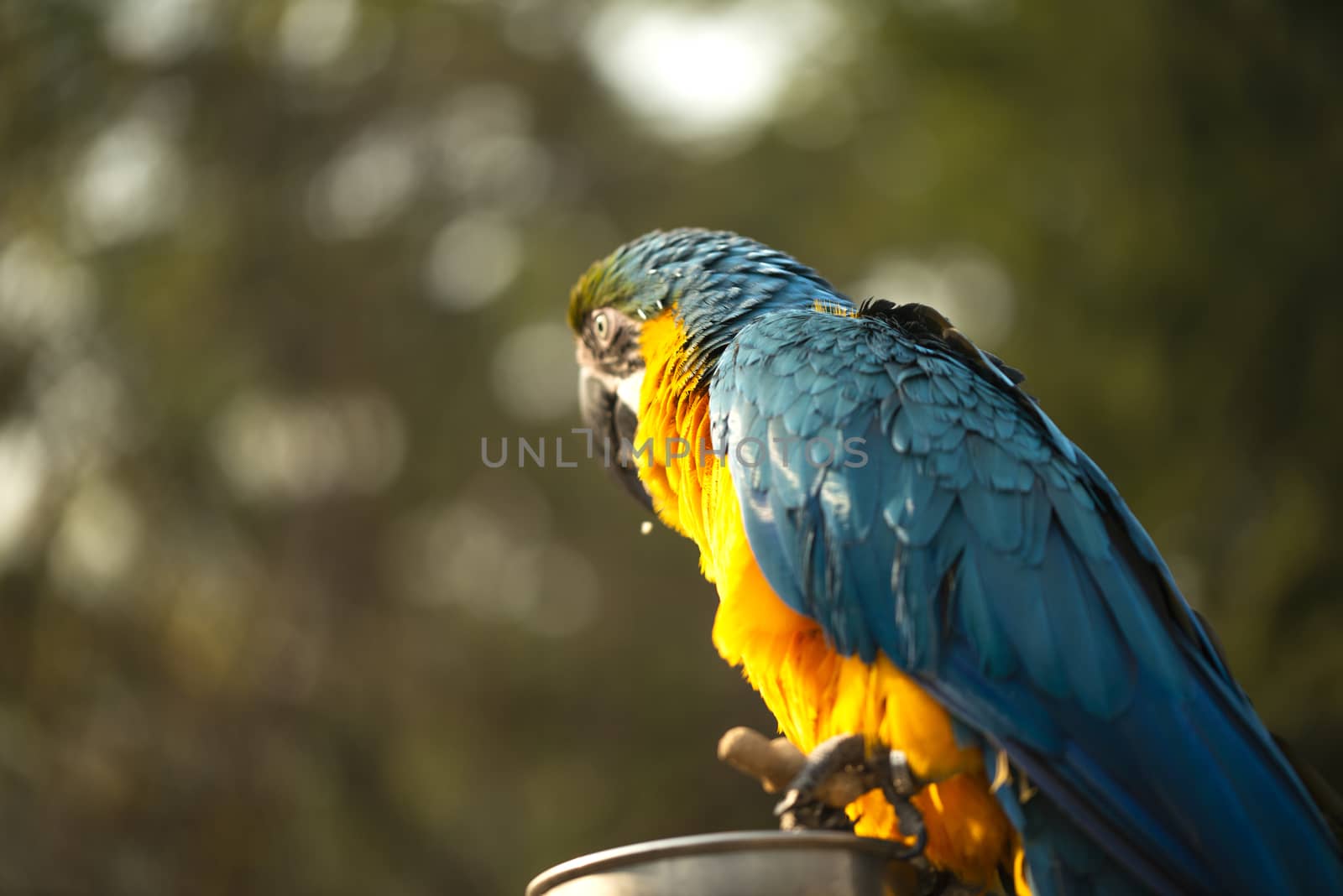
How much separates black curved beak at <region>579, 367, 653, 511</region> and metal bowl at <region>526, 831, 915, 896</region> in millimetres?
1411

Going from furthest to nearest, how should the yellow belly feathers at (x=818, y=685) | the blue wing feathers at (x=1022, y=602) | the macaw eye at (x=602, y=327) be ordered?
the macaw eye at (x=602, y=327), the yellow belly feathers at (x=818, y=685), the blue wing feathers at (x=1022, y=602)

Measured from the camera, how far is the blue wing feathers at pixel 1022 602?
162 cm

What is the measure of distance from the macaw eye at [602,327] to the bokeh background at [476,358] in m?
3.36

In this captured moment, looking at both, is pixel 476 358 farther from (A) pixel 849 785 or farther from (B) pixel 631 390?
(A) pixel 849 785

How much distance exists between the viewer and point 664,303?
2580 millimetres

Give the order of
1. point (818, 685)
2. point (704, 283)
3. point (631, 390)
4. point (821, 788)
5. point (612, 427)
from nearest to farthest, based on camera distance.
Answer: point (821, 788), point (818, 685), point (704, 283), point (631, 390), point (612, 427)

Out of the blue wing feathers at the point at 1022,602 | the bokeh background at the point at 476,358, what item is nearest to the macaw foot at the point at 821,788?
the blue wing feathers at the point at 1022,602

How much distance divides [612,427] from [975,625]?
1397 mm

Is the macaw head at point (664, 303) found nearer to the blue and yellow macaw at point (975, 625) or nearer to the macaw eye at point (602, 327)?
the macaw eye at point (602, 327)

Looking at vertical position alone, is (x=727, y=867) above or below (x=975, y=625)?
below

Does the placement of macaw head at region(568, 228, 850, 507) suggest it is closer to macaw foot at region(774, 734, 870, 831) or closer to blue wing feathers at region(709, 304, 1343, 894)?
blue wing feathers at region(709, 304, 1343, 894)

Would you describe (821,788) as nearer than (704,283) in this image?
Yes

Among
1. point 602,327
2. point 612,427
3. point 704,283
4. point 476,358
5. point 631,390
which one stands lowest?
point 476,358

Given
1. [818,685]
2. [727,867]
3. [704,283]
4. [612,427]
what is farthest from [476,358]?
[727,867]
